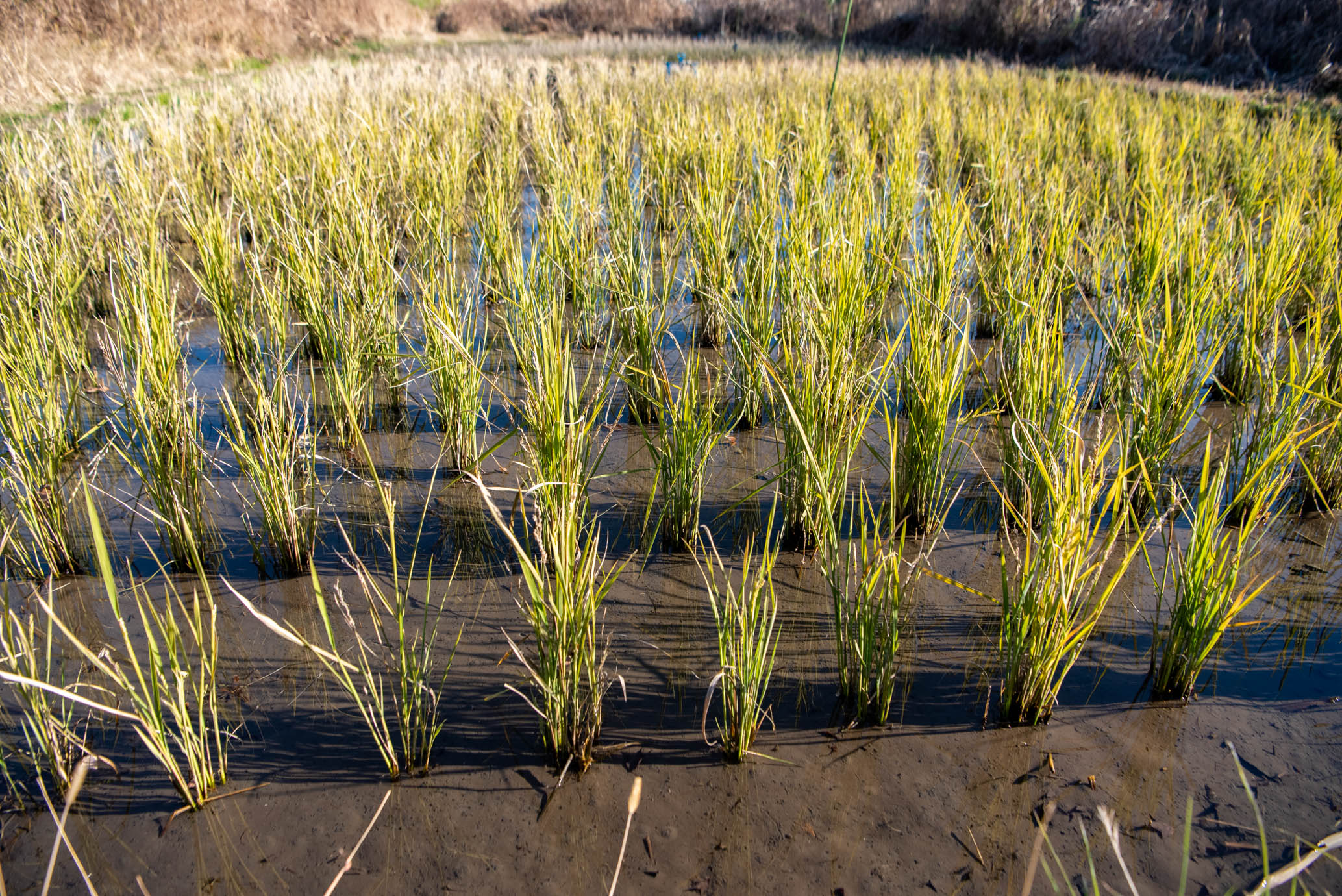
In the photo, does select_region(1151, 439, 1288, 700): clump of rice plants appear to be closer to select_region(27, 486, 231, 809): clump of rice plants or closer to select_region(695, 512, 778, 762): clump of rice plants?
select_region(695, 512, 778, 762): clump of rice plants

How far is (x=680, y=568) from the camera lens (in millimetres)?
2115

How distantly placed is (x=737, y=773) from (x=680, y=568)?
2.21 ft

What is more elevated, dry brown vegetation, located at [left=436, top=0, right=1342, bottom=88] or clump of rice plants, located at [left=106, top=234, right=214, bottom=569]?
dry brown vegetation, located at [left=436, top=0, right=1342, bottom=88]

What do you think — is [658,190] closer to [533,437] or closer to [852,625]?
[533,437]

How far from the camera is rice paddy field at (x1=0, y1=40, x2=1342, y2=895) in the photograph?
54.9 inches

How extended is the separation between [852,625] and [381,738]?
0.99 meters

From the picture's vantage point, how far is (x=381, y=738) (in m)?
1.57

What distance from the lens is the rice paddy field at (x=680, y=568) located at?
140cm

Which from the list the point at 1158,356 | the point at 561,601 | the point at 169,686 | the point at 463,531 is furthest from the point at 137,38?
the point at 1158,356

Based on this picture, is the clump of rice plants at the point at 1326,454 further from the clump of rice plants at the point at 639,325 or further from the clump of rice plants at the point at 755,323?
the clump of rice plants at the point at 639,325

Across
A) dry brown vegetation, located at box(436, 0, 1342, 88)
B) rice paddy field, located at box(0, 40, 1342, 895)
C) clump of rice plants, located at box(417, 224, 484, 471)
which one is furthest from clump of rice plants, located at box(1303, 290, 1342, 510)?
dry brown vegetation, located at box(436, 0, 1342, 88)

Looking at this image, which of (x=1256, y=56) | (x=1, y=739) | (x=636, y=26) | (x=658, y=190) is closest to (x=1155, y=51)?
(x=1256, y=56)

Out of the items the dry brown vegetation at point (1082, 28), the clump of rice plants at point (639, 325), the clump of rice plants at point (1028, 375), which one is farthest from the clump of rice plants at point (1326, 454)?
the dry brown vegetation at point (1082, 28)

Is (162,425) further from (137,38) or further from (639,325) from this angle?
(137,38)
